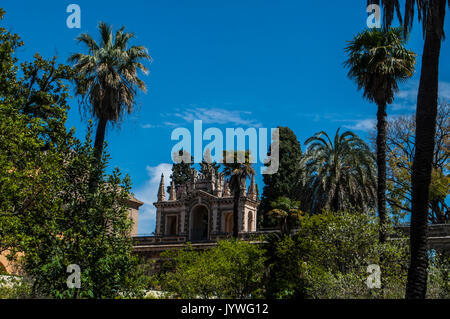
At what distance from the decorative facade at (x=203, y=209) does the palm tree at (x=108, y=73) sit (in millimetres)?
26326

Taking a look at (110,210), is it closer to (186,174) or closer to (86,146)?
(86,146)

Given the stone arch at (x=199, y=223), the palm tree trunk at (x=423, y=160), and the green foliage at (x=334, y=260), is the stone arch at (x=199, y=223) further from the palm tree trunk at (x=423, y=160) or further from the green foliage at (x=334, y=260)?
the palm tree trunk at (x=423, y=160)

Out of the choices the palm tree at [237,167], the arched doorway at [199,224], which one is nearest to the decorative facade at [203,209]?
the arched doorway at [199,224]

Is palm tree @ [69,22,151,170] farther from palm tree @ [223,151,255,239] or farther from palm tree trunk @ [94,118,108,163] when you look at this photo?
palm tree @ [223,151,255,239]

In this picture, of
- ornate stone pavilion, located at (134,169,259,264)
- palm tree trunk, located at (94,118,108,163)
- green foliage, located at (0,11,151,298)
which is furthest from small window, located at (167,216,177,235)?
green foliage, located at (0,11,151,298)

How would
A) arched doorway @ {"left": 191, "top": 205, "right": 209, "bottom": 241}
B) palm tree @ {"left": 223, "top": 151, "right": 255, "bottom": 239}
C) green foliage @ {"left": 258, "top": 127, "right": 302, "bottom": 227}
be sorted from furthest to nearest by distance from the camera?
green foliage @ {"left": 258, "top": 127, "right": 302, "bottom": 227}
arched doorway @ {"left": 191, "top": 205, "right": 209, "bottom": 241}
palm tree @ {"left": 223, "top": 151, "right": 255, "bottom": 239}

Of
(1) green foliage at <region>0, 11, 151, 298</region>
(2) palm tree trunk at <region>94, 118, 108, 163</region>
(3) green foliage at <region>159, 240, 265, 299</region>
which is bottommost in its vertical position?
(3) green foliage at <region>159, 240, 265, 299</region>

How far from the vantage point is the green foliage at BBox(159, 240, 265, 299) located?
969 inches

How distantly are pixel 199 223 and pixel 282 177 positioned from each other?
36.7ft

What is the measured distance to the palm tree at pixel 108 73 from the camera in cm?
2400

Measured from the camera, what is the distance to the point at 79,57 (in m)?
24.5

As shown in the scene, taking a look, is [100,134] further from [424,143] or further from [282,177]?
[282,177]

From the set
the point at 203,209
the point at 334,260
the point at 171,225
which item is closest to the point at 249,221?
the point at 203,209

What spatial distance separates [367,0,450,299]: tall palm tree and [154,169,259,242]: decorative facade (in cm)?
3539
